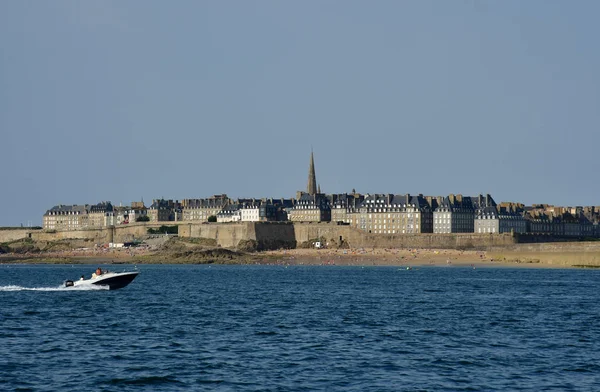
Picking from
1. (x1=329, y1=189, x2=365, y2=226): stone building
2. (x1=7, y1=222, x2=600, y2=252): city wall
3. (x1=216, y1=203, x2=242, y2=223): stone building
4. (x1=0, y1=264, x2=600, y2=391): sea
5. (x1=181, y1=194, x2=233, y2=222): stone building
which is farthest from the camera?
(x1=181, y1=194, x2=233, y2=222): stone building

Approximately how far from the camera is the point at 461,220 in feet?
444

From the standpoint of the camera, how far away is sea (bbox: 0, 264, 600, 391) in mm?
22234

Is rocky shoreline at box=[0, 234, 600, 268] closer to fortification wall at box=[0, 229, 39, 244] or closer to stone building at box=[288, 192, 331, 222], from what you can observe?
fortification wall at box=[0, 229, 39, 244]

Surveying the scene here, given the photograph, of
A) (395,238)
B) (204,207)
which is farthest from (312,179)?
(395,238)

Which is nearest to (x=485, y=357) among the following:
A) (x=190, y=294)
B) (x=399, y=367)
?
(x=399, y=367)

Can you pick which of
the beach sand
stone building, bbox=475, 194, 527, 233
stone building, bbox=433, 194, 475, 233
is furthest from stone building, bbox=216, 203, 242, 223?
stone building, bbox=475, 194, 527, 233

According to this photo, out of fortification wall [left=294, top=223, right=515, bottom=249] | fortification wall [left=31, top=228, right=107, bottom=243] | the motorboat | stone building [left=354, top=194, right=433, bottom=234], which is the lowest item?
the motorboat

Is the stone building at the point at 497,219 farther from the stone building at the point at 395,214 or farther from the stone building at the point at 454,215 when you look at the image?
the stone building at the point at 395,214

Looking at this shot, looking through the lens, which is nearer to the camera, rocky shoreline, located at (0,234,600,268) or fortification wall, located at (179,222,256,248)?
rocky shoreline, located at (0,234,600,268)

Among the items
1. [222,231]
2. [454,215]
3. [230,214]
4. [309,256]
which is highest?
[230,214]

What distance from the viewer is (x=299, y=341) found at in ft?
94.3

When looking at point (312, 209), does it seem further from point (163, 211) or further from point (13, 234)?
point (13, 234)

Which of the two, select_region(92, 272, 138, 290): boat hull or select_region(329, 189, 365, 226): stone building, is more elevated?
select_region(329, 189, 365, 226): stone building

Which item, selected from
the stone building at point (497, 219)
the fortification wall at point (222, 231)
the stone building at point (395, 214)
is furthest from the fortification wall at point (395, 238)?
the stone building at point (497, 219)
